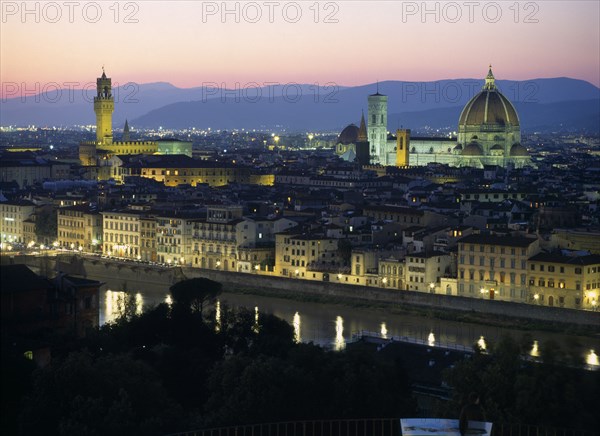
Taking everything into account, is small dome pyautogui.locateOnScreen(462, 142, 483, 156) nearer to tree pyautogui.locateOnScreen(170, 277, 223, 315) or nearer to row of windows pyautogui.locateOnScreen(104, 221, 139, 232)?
row of windows pyautogui.locateOnScreen(104, 221, 139, 232)

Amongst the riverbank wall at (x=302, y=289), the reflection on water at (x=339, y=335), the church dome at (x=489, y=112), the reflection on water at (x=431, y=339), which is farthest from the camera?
the church dome at (x=489, y=112)

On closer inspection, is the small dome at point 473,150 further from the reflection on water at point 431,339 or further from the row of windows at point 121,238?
the reflection on water at point 431,339

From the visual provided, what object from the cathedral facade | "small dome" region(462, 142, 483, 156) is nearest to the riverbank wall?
the cathedral facade

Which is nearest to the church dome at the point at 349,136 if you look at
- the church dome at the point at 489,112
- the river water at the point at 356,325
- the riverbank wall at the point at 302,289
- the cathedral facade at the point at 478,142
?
the cathedral facade at the point at 478,142

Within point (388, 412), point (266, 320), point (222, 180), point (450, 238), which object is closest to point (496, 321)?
point (450, 238)

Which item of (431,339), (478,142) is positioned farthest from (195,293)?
(478,142)

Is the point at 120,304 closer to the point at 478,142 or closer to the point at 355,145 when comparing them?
the point at 478,142

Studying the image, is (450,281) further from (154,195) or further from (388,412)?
(154,195)

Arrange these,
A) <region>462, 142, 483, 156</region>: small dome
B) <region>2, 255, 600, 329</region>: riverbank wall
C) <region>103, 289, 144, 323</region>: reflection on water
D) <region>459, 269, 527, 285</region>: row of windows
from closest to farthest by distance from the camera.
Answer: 1. <region>103, 289, 144, 323</region>: reflection on water
2. <region>2, 255, 600, 329</region>: riverbank wall
3. <region>459, 269, 527, 285</region>: row of windows
4. <region>462, 142, 483, 156</region>: small dome
